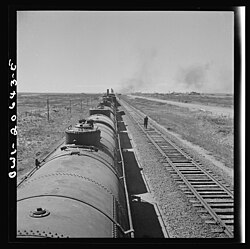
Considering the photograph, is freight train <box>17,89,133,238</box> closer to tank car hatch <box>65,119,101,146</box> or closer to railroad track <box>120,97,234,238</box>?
tank car hatch <box>65,119,101,146</box>

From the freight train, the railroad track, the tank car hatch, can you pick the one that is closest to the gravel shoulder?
the railroad track

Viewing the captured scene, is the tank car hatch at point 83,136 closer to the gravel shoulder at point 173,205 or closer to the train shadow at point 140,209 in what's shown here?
the train shadow at point 140,209

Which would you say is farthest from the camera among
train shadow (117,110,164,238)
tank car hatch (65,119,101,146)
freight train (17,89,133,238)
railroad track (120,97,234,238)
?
railroad track (120,97,234,238)

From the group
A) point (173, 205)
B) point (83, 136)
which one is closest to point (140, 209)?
point (173, 205)

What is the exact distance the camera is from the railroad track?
9597mm

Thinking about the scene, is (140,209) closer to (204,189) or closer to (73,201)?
(204,189)

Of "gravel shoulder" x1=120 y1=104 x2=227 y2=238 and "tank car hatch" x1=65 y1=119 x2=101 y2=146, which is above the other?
"tank car hatch" x1=65 y1=119 x2=101 y2=146

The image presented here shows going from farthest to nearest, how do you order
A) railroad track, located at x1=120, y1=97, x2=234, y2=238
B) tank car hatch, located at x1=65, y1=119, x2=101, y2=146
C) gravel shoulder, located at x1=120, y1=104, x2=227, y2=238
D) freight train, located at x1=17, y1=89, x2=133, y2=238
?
1. railroad track, located at x1=120, y1=97, x2=234, y2=238
2. gravel shoulder, located at x1=120, y1=104, x2=227, y2=238
3. tank car hatch, located at x1=65, y1=119, x2=101, y2=146
4. freight train, located at x1=17, y1=89, x2=133, y2=238

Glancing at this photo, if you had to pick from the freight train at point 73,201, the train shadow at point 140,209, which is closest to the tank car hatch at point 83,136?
the freight train at point 73,201

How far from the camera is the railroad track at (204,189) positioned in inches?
378

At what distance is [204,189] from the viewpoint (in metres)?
11.9

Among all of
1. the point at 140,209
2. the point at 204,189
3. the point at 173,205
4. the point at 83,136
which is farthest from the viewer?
the point at 204,189
